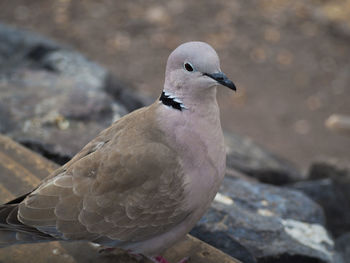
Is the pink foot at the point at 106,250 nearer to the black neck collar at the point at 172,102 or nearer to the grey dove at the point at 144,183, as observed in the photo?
the grey dove at the point at 144,183

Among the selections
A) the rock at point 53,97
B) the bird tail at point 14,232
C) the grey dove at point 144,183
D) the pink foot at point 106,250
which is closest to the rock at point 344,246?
the grey dove at point 144,183

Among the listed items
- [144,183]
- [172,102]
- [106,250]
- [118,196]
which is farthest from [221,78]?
[106,250]

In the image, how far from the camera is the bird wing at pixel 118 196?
251 centimetres

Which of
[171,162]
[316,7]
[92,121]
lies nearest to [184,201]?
[171,162]

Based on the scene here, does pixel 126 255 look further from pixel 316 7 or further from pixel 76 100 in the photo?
pixel 316 7

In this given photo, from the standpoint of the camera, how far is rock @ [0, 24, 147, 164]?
3746mm

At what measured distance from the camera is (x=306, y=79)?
7.50m

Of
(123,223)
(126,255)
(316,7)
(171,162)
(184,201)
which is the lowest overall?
(126,255)

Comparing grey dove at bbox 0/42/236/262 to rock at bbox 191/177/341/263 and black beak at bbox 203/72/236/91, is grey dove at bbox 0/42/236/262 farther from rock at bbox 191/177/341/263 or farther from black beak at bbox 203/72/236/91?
rock at bbox 191/177/341/263

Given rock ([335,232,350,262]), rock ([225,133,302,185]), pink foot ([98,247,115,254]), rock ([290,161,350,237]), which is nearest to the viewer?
pink foot ([98,247,115,254])

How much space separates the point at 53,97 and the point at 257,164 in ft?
5.77

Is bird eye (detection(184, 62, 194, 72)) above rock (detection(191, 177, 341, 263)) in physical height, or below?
above

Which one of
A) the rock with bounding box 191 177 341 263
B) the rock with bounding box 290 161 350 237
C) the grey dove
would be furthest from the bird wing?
the rock with bounding box 290 161 350 237

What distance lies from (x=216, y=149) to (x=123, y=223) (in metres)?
0.56
